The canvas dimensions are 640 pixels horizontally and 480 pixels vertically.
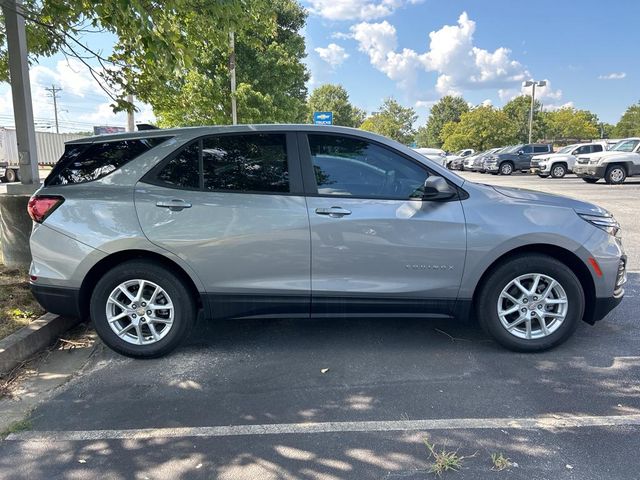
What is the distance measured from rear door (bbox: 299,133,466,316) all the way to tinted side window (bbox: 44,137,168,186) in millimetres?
1335

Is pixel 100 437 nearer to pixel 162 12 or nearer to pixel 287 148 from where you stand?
pixel 287 148

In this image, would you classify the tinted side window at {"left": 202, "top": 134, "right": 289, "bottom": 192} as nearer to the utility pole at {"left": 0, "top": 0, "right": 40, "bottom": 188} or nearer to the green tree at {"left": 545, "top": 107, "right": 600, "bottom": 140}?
the utility pole at {"left": 0, "top": 0, "right": 40, "bottom": 188}

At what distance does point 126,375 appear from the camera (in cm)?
364

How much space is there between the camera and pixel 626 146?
772 inches

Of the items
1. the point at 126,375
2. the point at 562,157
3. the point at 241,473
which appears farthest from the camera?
the point at 562,157

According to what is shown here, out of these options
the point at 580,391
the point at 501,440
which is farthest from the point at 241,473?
the point at 580,391

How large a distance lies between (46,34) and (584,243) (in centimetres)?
714

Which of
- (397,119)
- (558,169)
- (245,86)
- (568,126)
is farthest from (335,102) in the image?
(245,86)

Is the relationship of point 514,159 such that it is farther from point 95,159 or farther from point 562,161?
point 95,159

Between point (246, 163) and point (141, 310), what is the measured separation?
56.2 inches

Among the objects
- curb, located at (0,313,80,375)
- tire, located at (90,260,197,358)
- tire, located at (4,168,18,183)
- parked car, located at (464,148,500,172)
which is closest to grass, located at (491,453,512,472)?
tire, located at (90,260,197,358)

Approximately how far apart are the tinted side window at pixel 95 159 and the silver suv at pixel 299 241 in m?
0.01

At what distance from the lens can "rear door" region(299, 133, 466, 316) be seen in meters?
3.63

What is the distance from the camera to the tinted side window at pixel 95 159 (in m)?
3.84
